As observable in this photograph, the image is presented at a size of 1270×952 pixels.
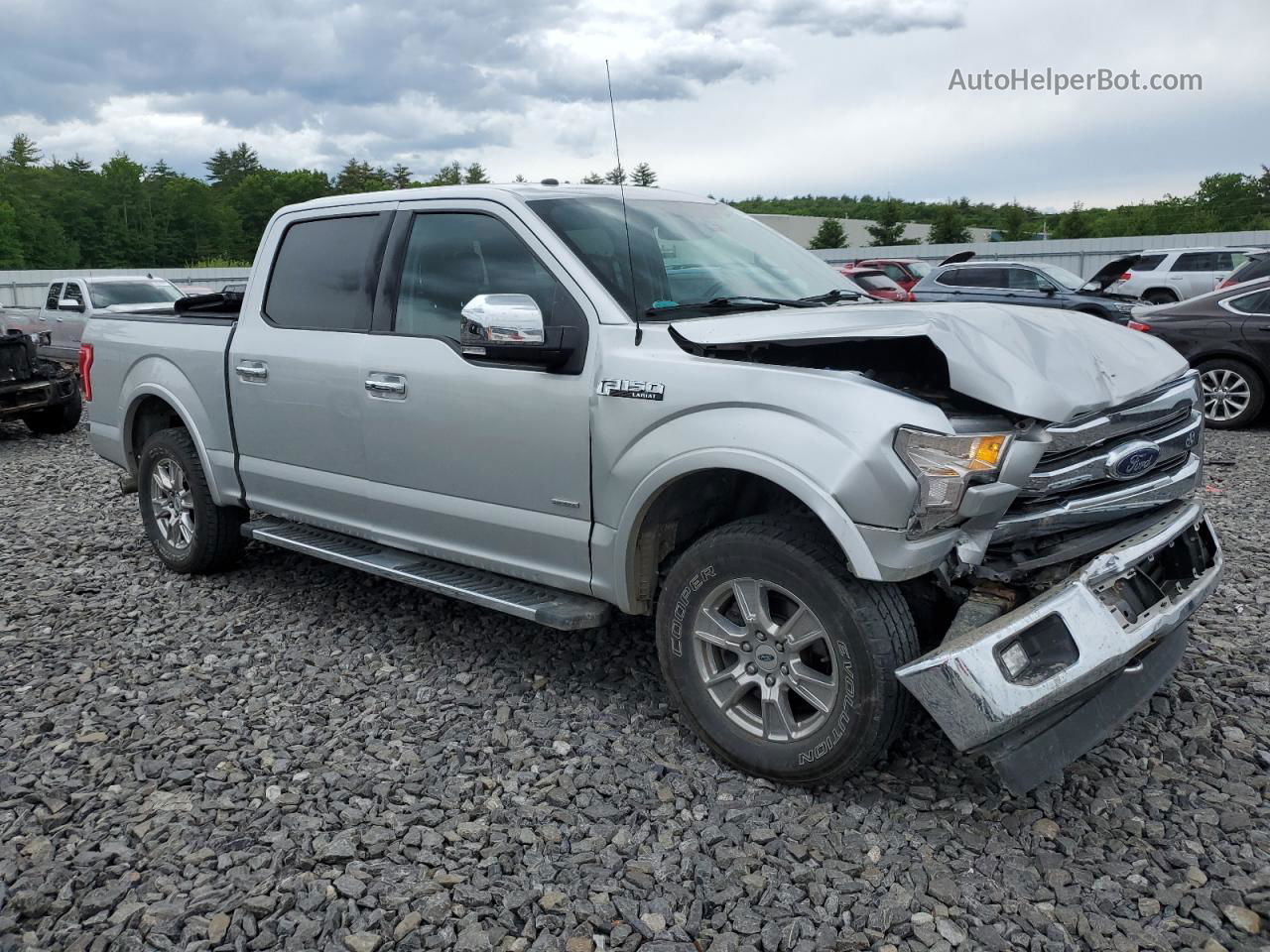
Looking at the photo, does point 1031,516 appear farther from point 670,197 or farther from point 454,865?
point 670,197

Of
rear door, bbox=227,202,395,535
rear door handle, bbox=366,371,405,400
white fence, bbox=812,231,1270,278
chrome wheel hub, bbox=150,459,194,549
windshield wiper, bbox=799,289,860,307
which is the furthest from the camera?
white fence, bbox=812,231,1270,278

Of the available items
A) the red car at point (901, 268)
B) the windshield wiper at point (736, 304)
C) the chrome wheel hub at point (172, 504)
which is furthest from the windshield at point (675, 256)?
the red car at point (901, 268)

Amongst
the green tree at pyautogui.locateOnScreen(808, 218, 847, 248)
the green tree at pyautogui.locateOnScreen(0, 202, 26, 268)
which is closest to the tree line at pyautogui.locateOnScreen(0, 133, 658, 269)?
the green tree at pyautogui.locateOnScreen(0, 202, 26, 268)

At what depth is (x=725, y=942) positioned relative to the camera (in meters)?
2.69

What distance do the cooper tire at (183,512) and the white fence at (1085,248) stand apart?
86.4ft

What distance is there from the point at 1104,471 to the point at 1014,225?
82.9 metres

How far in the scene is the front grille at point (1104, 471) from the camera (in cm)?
308

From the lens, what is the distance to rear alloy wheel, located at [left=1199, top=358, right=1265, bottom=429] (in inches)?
376

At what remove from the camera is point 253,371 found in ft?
16.3

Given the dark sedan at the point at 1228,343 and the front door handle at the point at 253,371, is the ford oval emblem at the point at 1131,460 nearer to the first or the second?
the front door handle at the point at 253,371

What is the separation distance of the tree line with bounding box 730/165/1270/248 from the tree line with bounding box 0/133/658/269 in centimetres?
3013

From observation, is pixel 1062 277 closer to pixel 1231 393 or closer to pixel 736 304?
pixel 1231 393

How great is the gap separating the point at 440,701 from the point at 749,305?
199 cm

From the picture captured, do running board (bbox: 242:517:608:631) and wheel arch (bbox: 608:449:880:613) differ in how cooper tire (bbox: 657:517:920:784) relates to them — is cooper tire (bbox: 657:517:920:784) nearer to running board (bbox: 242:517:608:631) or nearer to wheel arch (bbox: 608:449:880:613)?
wheel arch (bbox: 608:449:880:613)
